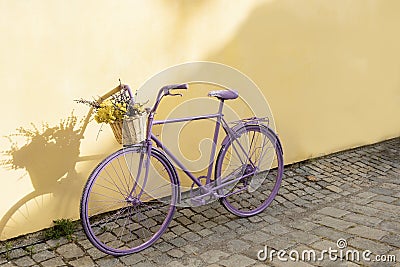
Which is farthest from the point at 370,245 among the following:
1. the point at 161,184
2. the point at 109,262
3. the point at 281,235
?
the point at 109,262

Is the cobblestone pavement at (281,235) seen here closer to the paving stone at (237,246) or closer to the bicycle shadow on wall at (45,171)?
the paving stone at (237,246)

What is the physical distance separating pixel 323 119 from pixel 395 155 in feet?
3.70

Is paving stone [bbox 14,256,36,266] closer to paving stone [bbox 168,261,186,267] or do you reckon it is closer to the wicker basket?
paving stone [bbox 168,261,186,267]

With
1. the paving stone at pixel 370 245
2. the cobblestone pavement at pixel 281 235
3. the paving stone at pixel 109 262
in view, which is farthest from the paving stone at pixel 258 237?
the paving stone at pixel 109 262

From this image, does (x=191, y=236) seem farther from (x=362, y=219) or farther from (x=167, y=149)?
(x=362, y=219)

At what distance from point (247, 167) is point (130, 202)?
1.13 meters

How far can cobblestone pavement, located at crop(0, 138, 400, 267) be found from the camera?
12.4 feet

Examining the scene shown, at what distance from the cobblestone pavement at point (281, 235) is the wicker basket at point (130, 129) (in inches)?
36.6

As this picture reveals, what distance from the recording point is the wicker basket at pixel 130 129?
142 inches

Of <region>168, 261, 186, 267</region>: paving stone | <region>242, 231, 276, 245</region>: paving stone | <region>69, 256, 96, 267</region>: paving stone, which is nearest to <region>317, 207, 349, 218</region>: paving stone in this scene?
<region>242, 231, 276, 245</region>: paving stone

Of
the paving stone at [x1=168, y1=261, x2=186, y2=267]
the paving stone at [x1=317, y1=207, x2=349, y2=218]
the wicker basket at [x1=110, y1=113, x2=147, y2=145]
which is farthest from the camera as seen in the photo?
the paving stone at [x1=317, y1=207, x2=349, y2=218]

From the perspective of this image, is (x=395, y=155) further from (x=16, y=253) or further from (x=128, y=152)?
(x=16, y=253)

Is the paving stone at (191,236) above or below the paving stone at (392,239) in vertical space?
above

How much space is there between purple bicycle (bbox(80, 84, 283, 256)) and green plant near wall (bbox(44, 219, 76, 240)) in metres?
0.19
